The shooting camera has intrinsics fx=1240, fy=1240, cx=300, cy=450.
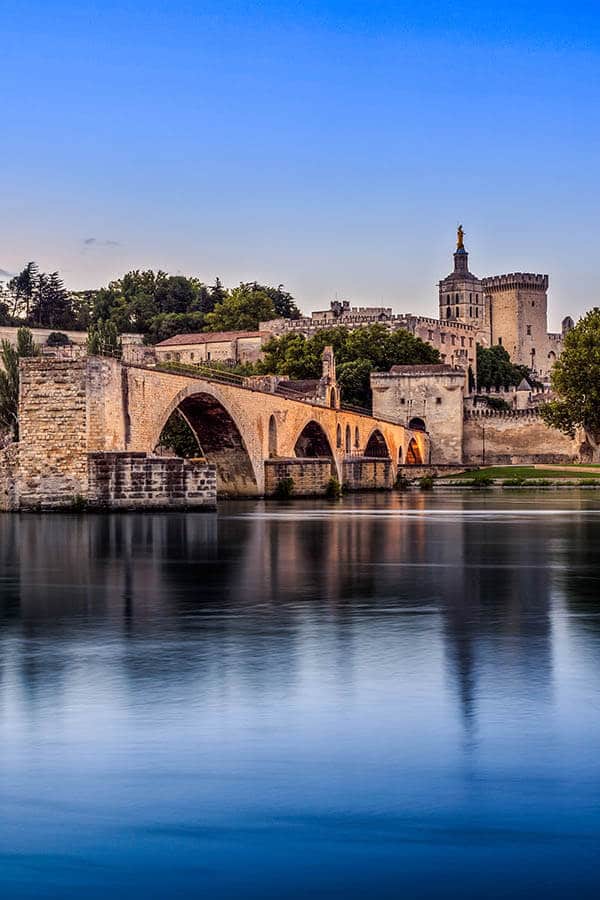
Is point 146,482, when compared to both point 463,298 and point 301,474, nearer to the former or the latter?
point 301,474

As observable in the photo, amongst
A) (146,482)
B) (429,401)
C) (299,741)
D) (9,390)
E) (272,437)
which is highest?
(429,401)

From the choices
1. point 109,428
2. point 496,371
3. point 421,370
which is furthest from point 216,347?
point 109,428

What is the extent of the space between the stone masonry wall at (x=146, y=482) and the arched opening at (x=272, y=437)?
19580mm

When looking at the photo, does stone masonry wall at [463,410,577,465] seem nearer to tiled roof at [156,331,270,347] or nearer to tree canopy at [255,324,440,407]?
tree canopy at [255,324,440,407]

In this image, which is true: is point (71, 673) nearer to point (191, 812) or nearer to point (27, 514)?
point (191, 812)

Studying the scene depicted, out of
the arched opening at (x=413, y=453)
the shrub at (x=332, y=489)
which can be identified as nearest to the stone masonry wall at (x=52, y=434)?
the shrub at (x=332, y=489)

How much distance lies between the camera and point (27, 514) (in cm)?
2948

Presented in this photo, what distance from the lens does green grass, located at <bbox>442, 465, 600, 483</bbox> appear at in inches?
2684

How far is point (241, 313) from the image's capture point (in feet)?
420

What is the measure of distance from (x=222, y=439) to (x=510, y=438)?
2183 inches

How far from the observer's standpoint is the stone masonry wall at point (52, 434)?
3008 centimetres

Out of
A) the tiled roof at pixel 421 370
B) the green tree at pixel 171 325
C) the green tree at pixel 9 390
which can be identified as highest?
the green tree at pixel 171 325

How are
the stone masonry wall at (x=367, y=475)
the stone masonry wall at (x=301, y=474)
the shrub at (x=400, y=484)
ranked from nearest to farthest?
the stone masonry wall at (x=301, y=474) → the stone masonry wall at (x=367, y=475) → the shrub at (x=400, y=484)

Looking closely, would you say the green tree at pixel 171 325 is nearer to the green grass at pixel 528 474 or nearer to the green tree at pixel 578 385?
the green grass at pixel 528 474
